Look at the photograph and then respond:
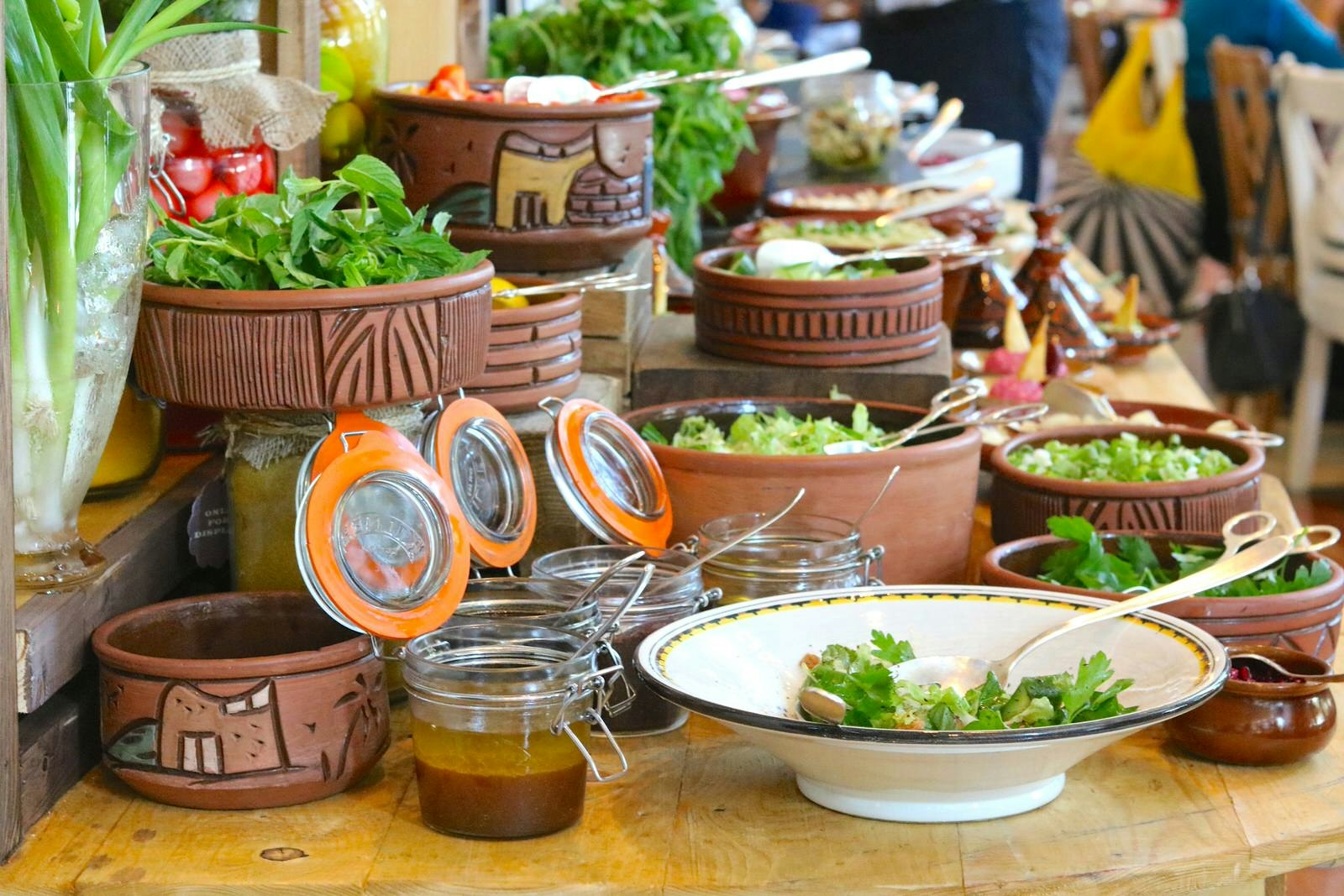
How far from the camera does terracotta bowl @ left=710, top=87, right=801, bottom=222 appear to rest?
2766 mm

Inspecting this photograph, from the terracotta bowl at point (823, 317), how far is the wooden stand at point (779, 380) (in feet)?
0.04

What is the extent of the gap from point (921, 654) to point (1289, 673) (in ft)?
0.80

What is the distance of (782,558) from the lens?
1.17 m

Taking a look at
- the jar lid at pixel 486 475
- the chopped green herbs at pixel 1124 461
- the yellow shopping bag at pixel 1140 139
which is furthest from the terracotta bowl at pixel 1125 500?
the yellow shopping bag at pixel 1140 139

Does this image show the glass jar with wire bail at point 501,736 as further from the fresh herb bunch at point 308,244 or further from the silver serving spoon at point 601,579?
the fresh herb bunch at point 308,244

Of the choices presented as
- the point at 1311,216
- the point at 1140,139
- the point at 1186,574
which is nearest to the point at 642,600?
the point at 1186,574

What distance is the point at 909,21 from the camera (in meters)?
4.88

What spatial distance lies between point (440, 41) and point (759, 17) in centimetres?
729

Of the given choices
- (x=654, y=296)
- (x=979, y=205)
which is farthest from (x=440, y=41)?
(x=979, y=205)

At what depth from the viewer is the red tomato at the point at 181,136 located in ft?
4.09

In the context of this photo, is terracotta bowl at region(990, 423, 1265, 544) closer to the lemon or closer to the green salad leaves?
the green salad leaves

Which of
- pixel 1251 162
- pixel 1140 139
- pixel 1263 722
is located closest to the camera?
pixel 1263 722

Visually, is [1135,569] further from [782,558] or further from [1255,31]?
[1255,31]

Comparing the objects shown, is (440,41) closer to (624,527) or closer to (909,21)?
(624,527)
